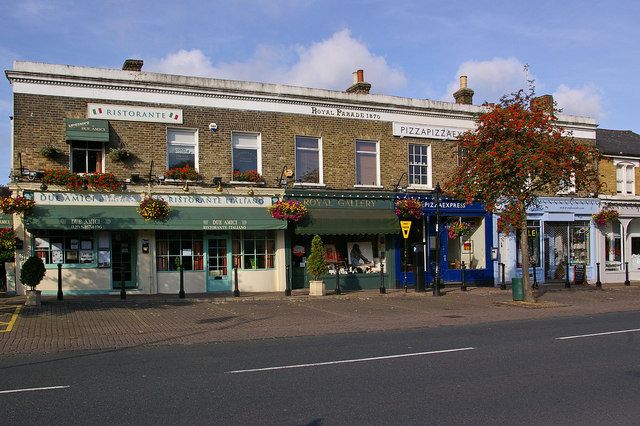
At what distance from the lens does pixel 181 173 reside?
20719mm

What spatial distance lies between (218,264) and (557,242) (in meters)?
15.7

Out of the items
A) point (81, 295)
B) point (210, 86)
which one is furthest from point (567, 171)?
point (81, 295)

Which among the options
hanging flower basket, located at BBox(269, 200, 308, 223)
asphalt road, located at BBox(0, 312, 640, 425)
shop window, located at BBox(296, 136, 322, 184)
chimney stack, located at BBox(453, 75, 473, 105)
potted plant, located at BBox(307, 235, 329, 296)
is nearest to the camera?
asphalt road, located at BBox(0, 312, 640, 425)

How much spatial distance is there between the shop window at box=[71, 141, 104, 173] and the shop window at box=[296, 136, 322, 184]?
695cm

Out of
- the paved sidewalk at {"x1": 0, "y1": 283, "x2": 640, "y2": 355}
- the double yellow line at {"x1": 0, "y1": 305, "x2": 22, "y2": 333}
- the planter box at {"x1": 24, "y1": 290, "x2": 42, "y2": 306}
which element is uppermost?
the planter box at {"x1": 24, "y1": 290, "x2": 42, "y2": 306}

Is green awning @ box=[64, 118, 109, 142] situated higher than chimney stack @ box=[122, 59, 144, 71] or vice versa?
chimney stack @ box=[122, 59, 144, 71]

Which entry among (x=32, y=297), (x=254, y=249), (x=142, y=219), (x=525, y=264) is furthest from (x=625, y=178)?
(x=32, y=297)

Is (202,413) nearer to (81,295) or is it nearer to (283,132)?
(81,295)

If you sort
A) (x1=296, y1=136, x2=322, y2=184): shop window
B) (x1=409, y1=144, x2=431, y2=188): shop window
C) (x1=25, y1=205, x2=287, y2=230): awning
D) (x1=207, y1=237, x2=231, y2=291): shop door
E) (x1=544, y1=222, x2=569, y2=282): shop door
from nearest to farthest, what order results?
(x1=25, y1=205, x2=287, y2=230): awning, (x1=207, y1=237, x2=231, y2=291): shop door, (x1=296, y1=136, x2=322, y2=184): shop window, (x1=409, y1=144, x2=431, y2=188): shop window, (x1=544, y1=222, x2=569, y2=282): shop door

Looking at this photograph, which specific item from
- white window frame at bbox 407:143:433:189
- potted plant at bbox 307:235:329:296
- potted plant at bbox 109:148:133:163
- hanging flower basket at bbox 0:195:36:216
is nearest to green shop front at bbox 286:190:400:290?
potted plant at bbox 307:235:329:296

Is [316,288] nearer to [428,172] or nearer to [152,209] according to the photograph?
[152,209]

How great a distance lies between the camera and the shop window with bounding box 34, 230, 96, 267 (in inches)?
781

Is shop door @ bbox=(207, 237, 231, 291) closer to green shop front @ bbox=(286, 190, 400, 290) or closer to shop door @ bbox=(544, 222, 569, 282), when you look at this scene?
green shop front @ bbox=(286, 190, 400, 290)

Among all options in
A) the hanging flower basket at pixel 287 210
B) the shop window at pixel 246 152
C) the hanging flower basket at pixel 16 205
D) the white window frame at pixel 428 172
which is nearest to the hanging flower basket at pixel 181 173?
the shop window at pixel 246 152
